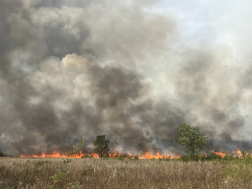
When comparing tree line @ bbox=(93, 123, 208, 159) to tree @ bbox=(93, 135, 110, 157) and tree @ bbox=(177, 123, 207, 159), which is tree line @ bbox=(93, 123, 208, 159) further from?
tree @ bbox=(93, 135, 110, 157)

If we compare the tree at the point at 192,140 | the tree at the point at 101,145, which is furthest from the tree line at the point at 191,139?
the tree at the point at 101,145

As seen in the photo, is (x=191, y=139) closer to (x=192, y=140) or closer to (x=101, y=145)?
(x=192, y=140)

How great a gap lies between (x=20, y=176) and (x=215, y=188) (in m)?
8.99

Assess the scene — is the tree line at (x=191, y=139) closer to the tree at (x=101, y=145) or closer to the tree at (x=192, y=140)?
the tree at (x=192, y=140)

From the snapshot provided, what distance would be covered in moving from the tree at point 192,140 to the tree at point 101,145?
→ 35399 millimetres

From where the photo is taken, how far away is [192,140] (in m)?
27.6

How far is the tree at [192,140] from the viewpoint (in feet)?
89.0

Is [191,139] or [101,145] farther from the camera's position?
[101,145]

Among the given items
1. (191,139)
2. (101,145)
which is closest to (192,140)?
(191,139)

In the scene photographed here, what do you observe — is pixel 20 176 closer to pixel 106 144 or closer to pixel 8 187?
pixel 8 187

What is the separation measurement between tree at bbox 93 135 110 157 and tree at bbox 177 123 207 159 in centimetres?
3540

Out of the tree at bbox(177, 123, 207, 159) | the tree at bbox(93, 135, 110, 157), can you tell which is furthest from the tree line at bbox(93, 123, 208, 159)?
the tree at bbox(93, 135, 110, 157)

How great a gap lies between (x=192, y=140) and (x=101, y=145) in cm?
3755

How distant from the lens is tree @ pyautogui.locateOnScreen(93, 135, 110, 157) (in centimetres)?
5886
